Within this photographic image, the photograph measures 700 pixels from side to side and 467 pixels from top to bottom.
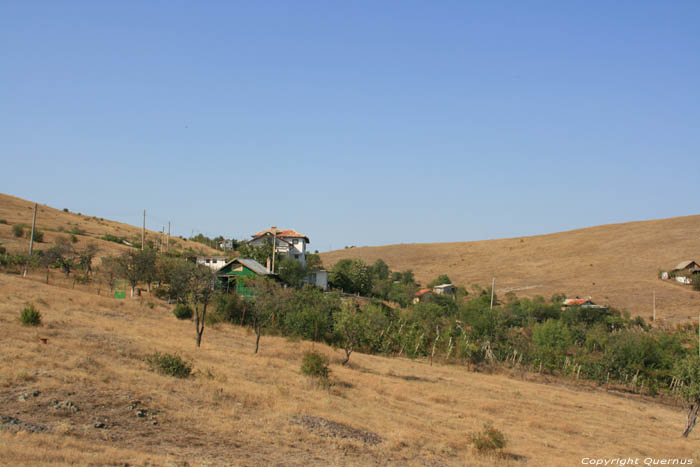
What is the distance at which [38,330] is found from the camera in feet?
81.4

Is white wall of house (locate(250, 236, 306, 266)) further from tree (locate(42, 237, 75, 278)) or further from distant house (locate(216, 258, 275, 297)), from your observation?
tree (locate(42, 237, 75, 278))

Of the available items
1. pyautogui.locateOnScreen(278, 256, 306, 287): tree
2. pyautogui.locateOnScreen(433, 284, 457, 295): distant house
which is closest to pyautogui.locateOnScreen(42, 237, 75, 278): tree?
pyautogui.locateOnScreen(278, 256, 306, 287): tree

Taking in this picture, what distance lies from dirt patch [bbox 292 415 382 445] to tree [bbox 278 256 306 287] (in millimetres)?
48903

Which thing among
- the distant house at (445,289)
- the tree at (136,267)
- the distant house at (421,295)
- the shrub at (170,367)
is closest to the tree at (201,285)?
the shrub at (170,367)

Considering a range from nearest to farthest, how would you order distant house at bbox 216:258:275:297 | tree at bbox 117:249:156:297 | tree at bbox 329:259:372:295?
tree at bbox 117:249:156:297, distant house at bbox 216:258:275:297, tree at bbox 329:259:372:295

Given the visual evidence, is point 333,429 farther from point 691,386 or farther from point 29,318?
point 691,386

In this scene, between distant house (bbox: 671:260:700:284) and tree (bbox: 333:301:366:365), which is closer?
tree (bbox: 333:301:366:365)

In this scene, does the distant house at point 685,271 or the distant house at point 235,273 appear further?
the distant house at point 685,271

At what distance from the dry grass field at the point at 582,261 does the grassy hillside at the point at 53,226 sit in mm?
51370

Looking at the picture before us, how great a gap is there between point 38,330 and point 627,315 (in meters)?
73.2

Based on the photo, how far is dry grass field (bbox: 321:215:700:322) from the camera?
84.5 meters

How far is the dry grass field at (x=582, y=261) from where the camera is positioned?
277 feet

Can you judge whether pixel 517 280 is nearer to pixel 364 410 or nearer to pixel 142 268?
pixel 142 268

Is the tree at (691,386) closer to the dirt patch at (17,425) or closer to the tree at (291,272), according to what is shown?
the dirt patch at (17,425)
